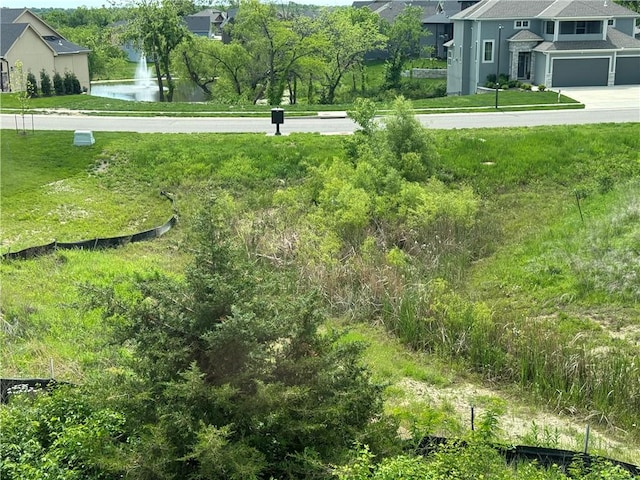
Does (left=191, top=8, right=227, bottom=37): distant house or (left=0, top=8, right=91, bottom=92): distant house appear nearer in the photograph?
(left=0, top=8, right=91, bottom=92): distant house

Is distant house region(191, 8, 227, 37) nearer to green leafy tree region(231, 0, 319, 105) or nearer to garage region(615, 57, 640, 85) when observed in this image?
green leafy tree region(231, 0, 319, 105)

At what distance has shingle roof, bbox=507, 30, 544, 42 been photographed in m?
40.7

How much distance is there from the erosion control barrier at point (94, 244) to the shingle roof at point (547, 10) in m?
30.0

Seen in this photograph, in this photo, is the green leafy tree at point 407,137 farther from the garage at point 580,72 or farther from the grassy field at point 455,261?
the garage at point 580,72

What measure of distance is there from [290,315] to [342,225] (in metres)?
8.02

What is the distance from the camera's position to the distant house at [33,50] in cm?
3894

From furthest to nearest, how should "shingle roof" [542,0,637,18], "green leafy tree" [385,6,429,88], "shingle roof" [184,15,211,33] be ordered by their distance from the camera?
"shingle roof" [184,15,211,33]
"green leafy tree" [385,6,429,88]
"shingle roof" [542,0,637,18]

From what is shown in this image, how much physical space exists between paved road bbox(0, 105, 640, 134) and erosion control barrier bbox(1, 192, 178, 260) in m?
9.21

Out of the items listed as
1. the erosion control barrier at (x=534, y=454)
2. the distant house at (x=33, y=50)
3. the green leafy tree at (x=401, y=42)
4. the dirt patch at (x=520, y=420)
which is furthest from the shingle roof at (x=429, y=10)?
the erosion control barrier at (x=534, y=454)

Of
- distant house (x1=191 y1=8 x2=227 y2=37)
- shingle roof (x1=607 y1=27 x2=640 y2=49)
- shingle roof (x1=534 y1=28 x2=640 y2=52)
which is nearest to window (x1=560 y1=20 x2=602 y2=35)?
shingle roof (x1=534 y1=28 x2=640 y2=52)

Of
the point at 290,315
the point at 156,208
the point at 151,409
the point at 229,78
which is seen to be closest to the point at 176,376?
the point at 151,409

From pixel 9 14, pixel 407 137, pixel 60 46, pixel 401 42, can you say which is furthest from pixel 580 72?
pixel 9 14

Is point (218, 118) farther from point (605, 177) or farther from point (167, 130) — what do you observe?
point (605, 177)

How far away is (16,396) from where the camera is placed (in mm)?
8227
